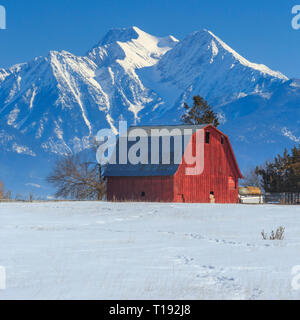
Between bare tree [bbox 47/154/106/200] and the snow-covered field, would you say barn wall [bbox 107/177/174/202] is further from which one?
the snow-covered field

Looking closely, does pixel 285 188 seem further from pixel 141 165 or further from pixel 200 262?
pixel 200 262

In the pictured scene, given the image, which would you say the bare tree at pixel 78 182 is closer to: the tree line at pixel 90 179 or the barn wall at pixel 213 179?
the tree line at pixel 90 179

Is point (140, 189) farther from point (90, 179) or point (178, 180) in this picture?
point (90, 179)

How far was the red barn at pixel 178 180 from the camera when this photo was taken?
1908 inches

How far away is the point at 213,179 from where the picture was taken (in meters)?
50.9

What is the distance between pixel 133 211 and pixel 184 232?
36.4 ft

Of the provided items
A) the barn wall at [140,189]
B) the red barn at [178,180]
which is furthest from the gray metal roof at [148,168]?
the barn wall at [140,189]

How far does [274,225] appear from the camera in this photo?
25.1 m

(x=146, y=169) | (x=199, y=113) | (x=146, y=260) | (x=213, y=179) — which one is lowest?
(x=146, y=260)

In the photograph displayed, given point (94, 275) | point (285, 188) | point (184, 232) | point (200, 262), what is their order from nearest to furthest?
point (94, 275)
point (200, 262)
point (184, 232)
point (285, 188)

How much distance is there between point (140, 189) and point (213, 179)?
624 cm

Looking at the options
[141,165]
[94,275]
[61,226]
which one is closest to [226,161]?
[141,165]

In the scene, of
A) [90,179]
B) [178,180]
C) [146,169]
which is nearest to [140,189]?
[146,169]

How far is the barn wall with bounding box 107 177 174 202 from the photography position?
158 ft
